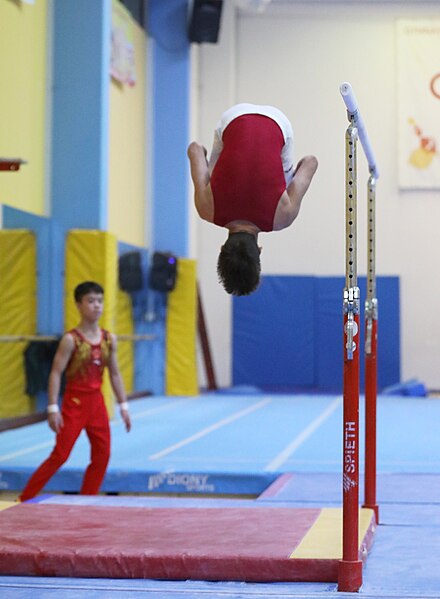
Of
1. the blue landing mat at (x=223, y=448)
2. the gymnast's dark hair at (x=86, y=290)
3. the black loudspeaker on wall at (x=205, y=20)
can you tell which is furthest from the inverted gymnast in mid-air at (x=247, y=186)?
the black loudspeaker on wall at (x=205, y=20)

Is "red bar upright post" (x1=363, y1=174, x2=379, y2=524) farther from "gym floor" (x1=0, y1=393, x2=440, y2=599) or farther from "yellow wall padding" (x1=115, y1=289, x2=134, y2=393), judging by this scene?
"yellow wall padding" (x1=115, y1=289, x2=134, y2=393)

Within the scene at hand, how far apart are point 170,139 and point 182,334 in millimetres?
2956

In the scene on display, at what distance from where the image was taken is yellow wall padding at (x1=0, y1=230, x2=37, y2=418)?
9875 mm

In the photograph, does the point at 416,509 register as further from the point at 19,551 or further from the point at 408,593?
the point at 19,551

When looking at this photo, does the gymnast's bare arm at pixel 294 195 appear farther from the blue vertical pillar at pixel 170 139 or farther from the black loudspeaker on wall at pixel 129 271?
the blue vertical pillar at pixel 170 139

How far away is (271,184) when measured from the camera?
414 cm

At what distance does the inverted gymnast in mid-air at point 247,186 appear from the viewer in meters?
4.09

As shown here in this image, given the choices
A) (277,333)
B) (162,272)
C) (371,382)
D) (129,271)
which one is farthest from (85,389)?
(277,333)

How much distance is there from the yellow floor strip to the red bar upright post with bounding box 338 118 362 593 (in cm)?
17

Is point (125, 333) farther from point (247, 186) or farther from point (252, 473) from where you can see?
point (247, 186)

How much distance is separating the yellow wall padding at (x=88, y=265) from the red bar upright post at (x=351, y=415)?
6.66 m

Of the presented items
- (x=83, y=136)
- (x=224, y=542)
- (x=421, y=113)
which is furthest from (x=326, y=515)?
(x=421, y=113)

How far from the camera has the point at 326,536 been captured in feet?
13.6

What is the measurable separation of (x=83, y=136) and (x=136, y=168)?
3560 millimetres
